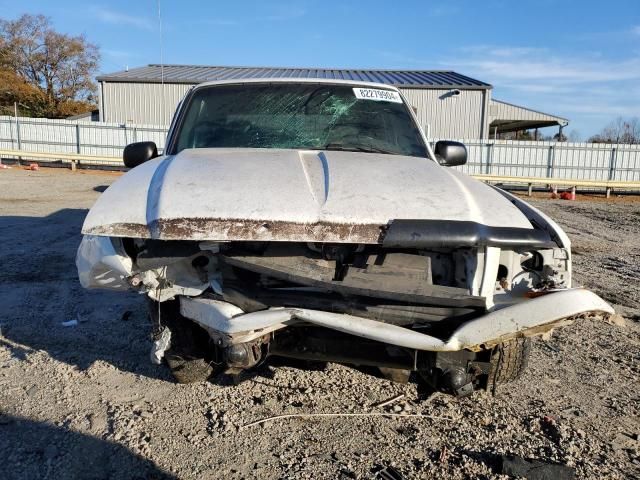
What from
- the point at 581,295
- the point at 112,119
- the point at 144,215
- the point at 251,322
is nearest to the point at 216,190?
the point at 144,215

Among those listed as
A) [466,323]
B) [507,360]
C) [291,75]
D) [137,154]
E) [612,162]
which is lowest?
[507,360]

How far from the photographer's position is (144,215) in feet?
7.80

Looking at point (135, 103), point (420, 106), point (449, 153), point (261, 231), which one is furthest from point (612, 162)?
point (261, 231)

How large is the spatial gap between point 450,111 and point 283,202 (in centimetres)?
2621

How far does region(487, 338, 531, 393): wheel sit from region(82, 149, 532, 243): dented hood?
2.23 ft

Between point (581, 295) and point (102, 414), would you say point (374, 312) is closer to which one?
point (581, 295)

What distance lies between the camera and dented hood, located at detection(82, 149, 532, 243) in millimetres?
2285

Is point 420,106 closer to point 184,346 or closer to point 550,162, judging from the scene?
point 550,162

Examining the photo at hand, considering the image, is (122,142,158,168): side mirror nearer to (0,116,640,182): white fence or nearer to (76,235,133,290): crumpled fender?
(76,235,133,290): crumpled fender

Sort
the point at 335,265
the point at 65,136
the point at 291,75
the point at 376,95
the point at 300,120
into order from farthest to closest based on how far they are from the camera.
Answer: the point at 291,75 < the point at 65,136 < the point at 376,95 < the point at 300,120 < the point at 335,265

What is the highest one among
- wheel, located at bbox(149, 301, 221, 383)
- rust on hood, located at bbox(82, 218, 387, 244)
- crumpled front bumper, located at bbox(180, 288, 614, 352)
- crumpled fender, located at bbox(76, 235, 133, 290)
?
rust on hood, located at bbox(82, 218, 387, 244)

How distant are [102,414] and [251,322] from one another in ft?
3.80

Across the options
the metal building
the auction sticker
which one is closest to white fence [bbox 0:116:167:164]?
the metal building

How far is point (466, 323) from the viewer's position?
2354 millimetres
